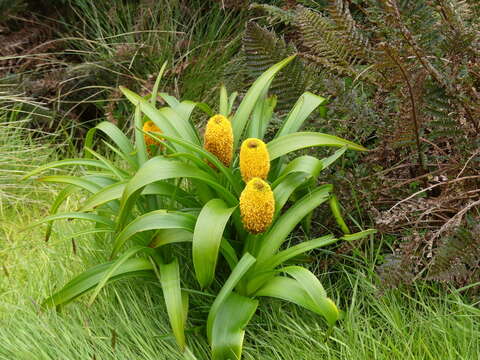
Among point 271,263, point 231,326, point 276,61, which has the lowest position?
point 231,326

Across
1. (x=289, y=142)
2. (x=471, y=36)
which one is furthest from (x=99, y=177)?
(x=471, y=36)

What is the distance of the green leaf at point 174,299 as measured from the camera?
6.32 ft

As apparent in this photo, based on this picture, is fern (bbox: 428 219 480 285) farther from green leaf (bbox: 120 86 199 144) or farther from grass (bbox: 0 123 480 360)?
green leaf (bbox: 120 86 199 144)

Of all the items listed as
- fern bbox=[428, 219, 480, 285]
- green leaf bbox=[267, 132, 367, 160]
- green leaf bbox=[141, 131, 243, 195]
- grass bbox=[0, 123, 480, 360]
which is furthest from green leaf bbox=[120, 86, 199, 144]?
fern bbox=[428, 219, 480, 285]

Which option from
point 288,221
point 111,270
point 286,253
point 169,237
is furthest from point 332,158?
point 111,270

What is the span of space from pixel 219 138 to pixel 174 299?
19.5 inches

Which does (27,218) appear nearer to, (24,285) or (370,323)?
(24,285)

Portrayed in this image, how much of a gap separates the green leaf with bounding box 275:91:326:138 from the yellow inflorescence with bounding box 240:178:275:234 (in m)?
0.39

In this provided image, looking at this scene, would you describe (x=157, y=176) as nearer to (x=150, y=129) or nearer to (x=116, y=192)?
(x=116, y=192)

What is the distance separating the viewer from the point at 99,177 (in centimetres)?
239

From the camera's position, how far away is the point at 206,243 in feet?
6.33

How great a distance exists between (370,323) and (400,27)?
36.0 inches

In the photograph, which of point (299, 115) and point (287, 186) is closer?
point (287, 186)

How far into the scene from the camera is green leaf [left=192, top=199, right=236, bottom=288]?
1.92m
